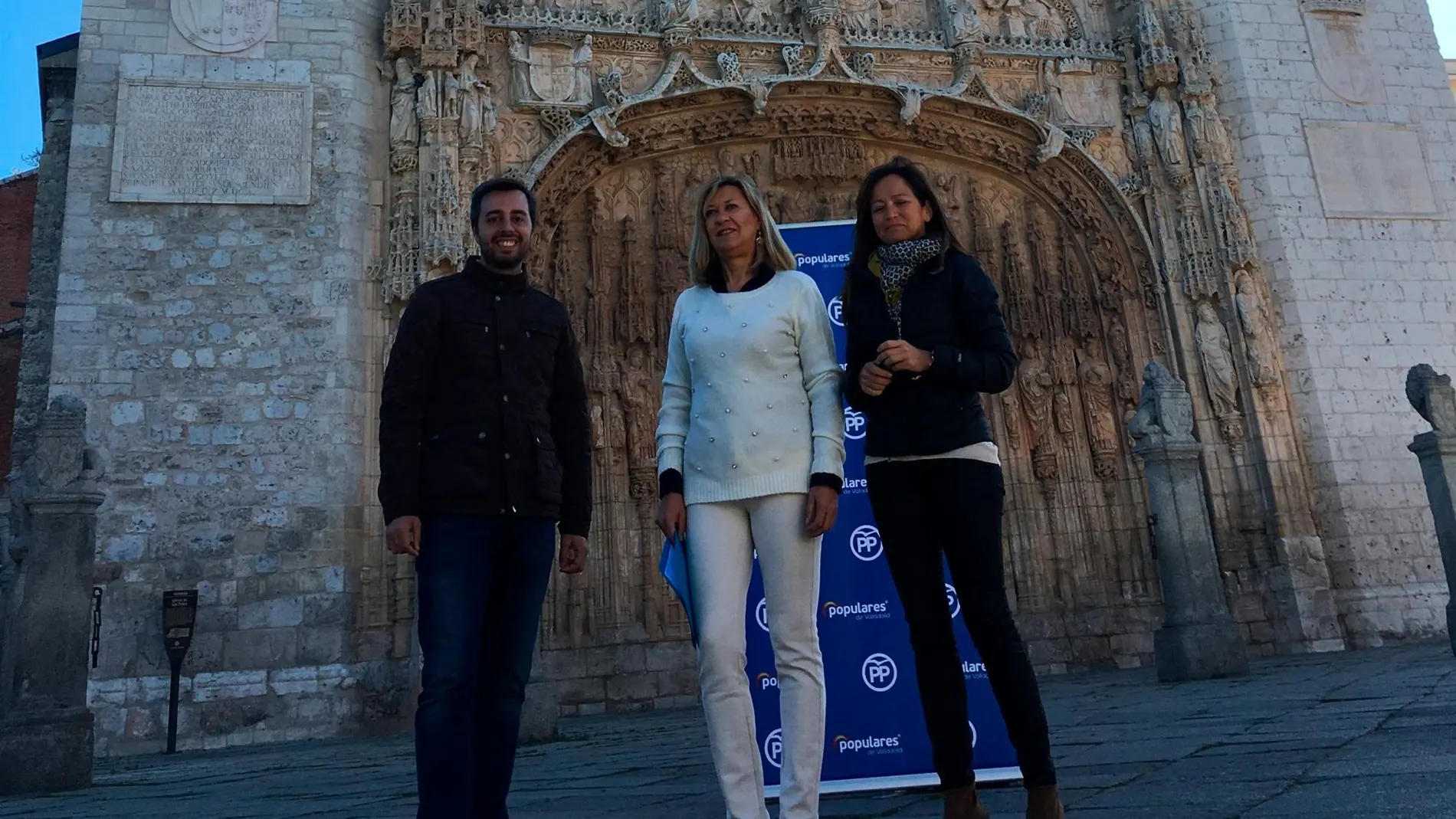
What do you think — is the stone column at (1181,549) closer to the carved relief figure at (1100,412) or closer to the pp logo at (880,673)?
the carved relief figure at (1100,412)

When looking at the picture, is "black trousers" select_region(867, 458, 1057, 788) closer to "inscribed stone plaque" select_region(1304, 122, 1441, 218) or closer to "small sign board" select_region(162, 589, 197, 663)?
"small sign board" select_region(162, 589, 197, 663)

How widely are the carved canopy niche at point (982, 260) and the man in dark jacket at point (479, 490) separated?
862 centimetres

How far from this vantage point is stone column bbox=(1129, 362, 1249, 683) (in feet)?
27.4

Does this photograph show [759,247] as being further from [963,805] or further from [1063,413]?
[1063,413]

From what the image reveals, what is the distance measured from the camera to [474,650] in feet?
8.99

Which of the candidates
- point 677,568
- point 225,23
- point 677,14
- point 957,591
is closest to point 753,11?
point 677,14

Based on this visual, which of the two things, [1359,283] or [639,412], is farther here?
[1359,283]

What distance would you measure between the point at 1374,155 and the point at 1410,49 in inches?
80.3

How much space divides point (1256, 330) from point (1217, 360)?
22.6 inches

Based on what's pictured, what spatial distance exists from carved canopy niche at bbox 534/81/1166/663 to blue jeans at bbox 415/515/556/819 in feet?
28.3

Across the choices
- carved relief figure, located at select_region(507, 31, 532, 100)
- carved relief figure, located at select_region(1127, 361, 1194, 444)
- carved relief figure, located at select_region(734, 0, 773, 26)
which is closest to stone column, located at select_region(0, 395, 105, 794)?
carved relief figure, located at select_region(507, 31, 532, 100)

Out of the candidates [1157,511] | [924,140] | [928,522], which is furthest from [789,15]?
[928,522]

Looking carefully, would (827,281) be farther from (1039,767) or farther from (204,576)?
(204,576)

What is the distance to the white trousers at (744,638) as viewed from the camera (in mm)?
2615
